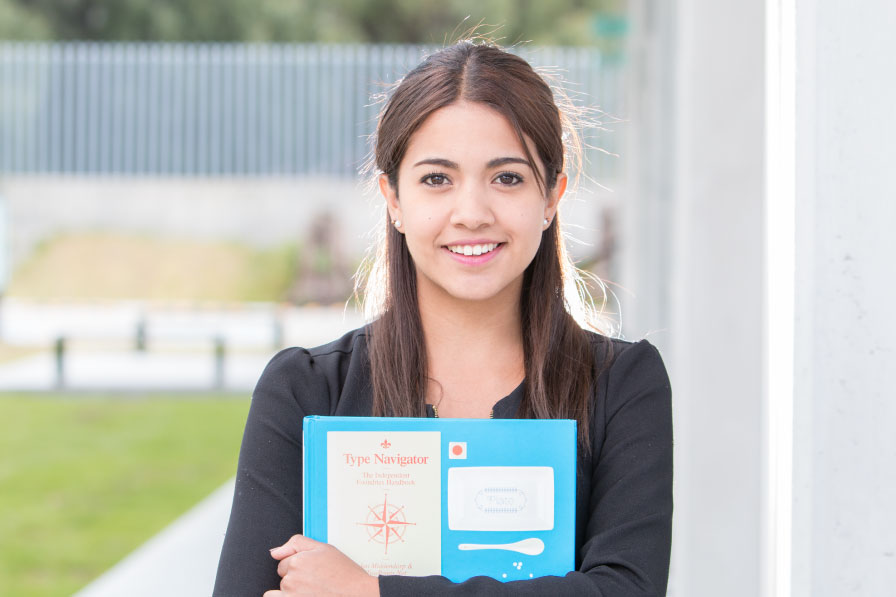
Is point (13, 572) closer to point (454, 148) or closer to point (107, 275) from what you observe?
point (454, 148)

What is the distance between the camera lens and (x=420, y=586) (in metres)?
1.66

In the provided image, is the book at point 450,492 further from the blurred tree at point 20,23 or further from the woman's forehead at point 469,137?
the blurred tree at point 20,23

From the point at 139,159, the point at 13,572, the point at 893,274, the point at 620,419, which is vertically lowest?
the point at 13,572

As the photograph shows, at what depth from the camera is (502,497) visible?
1721 mm

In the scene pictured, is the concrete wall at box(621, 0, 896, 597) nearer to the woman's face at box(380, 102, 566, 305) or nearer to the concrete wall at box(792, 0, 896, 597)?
the concrete wall at box(792, 0, 896, 597)

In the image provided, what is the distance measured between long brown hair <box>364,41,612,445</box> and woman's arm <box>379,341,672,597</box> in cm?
5

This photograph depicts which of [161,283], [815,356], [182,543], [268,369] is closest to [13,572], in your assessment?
[182,543]

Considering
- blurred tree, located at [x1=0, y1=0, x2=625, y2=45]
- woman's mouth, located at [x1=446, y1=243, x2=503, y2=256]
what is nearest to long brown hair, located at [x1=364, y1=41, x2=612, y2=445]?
woman's mouth, located at [x1=446, y1=243, x2=503, y2=256]

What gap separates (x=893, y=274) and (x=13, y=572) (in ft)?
17.3

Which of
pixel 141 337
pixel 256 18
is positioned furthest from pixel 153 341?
pixel 256 18

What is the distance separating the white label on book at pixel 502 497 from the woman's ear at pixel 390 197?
468 millimetres

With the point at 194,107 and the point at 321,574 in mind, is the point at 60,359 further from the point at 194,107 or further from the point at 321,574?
the point at 321,574

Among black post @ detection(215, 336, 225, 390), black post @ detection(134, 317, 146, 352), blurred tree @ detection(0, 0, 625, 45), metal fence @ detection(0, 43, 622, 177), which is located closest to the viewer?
black post @ detection(215, 336, 225, 390)

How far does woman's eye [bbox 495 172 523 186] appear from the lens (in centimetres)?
180
